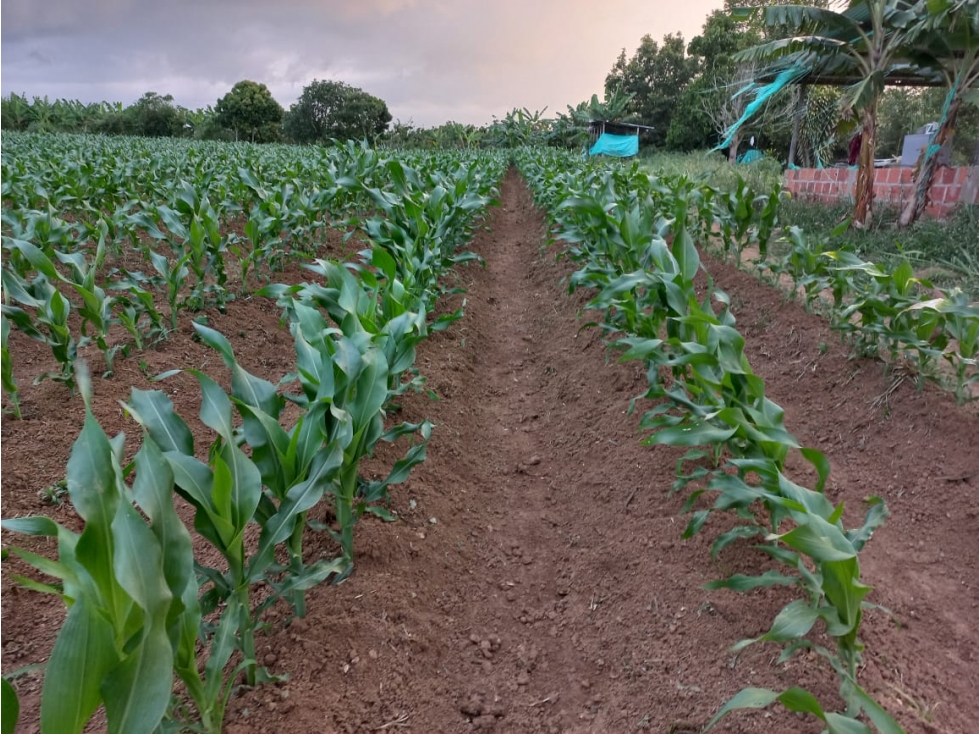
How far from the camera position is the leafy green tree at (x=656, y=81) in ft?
132

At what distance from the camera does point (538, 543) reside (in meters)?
2.64

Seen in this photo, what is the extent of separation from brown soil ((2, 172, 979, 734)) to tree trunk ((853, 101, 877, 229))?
5167 mm

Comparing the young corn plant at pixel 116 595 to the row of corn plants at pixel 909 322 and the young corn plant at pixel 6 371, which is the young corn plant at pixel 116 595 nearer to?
the young corn plant at pixel 6 371

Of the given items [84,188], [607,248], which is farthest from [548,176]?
[84,188]

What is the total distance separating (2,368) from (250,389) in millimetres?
2086

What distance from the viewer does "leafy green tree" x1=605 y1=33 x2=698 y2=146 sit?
40375 millimetres

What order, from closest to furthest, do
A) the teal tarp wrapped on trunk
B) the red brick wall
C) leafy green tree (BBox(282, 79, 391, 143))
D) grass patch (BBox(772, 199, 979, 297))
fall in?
grass patch (BBox(772, 199, 979, 297)), the red brick wall, the teal tarp wrapped on trunk, leafy green tree (BBox(282, 79, 391, 143))

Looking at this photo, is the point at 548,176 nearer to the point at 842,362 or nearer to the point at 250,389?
the point at 842,362

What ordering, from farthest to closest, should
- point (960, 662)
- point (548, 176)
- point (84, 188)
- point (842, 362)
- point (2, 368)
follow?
point (548, 176) < point (84, 188) < point (842, 362) < point (2, 368) < point (960, 662)

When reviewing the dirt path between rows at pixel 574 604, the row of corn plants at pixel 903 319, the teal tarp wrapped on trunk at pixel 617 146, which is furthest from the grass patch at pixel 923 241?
the teal tarp wrapped on trunk at pixel 617 146

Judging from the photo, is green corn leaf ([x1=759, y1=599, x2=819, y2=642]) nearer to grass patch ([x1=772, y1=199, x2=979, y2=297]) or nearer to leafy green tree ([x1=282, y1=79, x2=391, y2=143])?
grass patch ([x1=772, y1=199, x2=979, y2=297])

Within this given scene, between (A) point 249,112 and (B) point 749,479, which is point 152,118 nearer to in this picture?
(A) point 249,112

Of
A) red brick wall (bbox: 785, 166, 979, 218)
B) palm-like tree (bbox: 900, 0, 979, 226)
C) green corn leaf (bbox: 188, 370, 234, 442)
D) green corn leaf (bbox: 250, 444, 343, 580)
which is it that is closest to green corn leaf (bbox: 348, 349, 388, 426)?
green corn leaf (bbox: 250, 444, 343, 580)

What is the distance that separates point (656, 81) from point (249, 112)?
29.2 m
